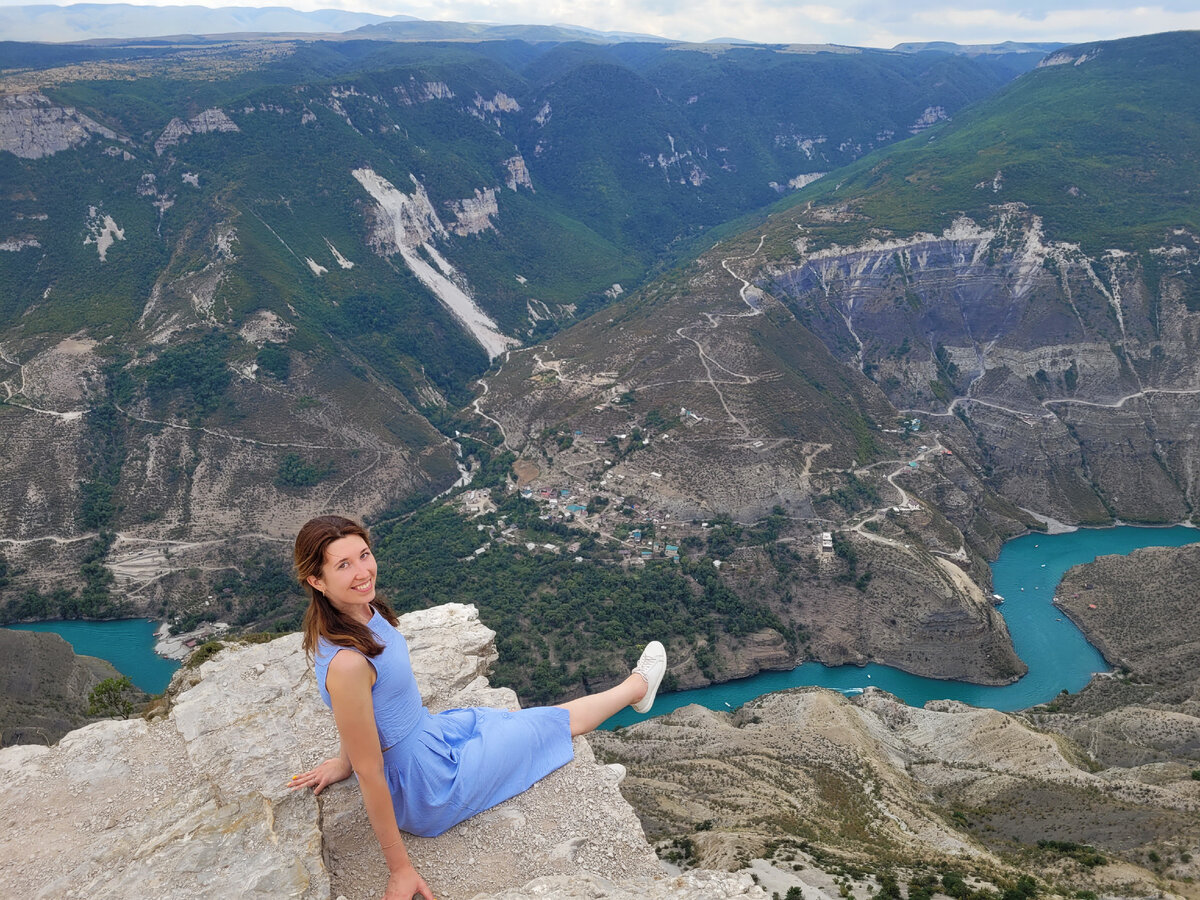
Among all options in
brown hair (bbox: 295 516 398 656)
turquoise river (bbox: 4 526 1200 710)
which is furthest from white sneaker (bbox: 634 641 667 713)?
turquoise river (bbox: 4 526 1200 710)

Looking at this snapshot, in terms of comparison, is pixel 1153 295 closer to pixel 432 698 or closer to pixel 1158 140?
pixel 1158 140

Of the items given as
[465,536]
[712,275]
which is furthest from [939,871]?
[712,275]

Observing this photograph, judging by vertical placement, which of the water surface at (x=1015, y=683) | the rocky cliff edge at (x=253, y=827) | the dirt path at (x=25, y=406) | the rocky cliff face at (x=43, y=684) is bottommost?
the water surface at (x=1015, y=683)

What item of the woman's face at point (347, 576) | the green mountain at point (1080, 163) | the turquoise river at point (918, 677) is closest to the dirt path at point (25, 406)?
the turquoise river at point (918, 677)

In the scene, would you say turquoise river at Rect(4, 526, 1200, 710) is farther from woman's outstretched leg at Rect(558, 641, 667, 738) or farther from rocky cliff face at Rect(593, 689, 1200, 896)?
woman's outstretched leg at Rect(558, 641, 667, 738)

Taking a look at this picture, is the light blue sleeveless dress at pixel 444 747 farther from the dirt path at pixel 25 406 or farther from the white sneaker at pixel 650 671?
the dirt path at pixel 25 406
